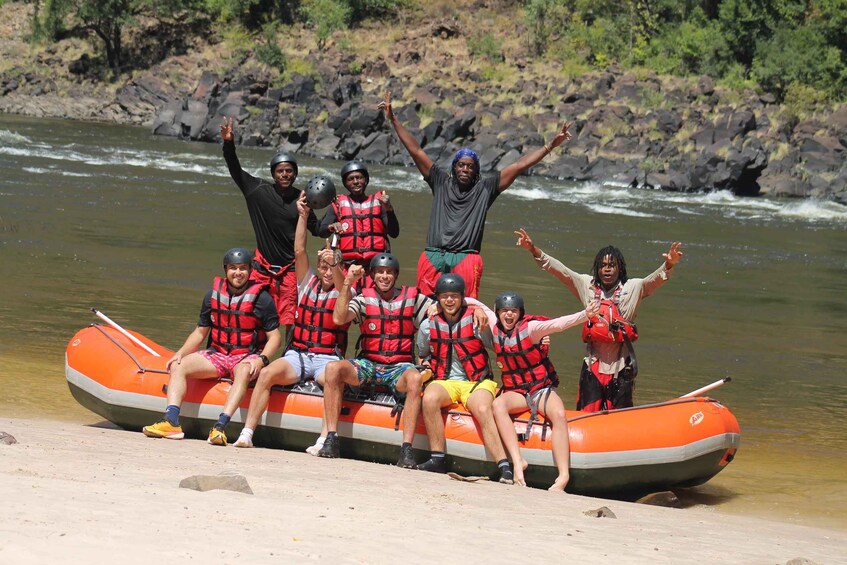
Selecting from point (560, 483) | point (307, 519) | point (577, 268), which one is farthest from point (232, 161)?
point (577, 268)

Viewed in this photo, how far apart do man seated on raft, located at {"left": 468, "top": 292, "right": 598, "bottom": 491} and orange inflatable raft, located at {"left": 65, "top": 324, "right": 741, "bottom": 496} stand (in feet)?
0.24

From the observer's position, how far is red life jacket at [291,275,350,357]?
6.62 m

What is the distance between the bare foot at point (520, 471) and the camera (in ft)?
20.1

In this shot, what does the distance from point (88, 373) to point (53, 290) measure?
4.72m

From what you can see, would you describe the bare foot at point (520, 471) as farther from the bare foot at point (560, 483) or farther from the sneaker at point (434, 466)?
the sneaker at point (434, 466)

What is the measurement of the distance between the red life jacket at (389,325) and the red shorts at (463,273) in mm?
275

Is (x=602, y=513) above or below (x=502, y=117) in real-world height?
below

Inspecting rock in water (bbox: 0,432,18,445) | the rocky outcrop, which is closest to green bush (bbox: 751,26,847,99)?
the rocky outcrop

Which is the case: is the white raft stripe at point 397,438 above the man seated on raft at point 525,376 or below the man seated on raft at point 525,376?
below

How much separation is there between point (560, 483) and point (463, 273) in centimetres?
134

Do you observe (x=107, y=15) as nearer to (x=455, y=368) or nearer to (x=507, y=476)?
(x=455, y=368)

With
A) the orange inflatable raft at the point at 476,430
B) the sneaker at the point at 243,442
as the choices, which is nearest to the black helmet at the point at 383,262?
the orange inflatable raft at the point at 476,430

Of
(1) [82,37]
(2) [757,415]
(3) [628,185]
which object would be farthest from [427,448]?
(1) [82,37]

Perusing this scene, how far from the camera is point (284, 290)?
719cm
